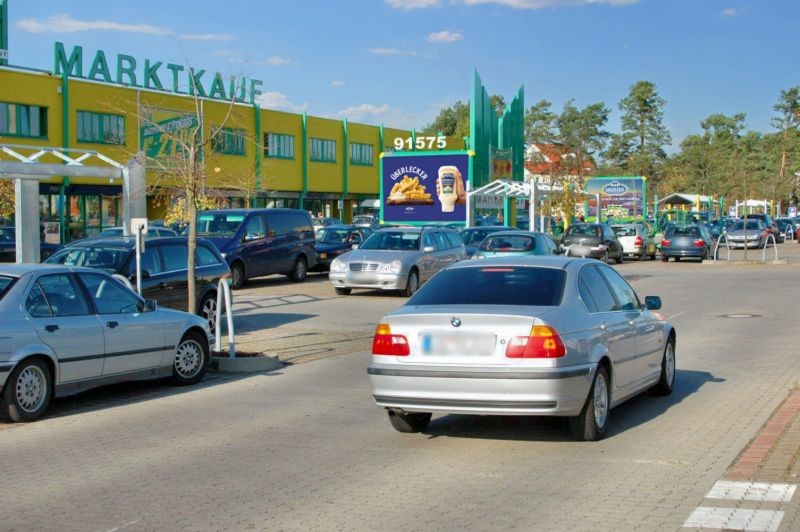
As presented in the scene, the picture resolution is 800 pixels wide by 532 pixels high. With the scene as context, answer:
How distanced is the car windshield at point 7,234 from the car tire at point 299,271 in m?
7.58

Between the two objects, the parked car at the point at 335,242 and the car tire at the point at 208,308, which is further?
the parked car at the point at 335,242

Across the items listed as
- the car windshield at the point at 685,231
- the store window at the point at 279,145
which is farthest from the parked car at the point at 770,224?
the store window at the point at 279,145

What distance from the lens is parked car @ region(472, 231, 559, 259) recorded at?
25.7m

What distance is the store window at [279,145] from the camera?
61312mm

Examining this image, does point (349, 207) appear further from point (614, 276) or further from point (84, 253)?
point (614, 276)

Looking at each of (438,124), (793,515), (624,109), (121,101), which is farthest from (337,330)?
(438,124)

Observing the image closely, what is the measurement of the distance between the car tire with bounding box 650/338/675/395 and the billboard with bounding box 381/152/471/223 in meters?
31.9

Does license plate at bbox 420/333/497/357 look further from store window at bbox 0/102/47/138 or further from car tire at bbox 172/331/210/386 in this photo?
store window at bbox 0/102/47/138

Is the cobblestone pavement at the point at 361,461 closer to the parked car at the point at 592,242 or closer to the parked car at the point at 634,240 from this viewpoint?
the parked car at the point at 592,242

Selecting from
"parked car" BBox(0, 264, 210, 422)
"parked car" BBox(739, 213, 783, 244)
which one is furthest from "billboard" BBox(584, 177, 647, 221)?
"parked car" BBox(0, 264, 210, 422)

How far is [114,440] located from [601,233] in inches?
1215

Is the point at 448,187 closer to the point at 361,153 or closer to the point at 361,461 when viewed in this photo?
the point at 361,153

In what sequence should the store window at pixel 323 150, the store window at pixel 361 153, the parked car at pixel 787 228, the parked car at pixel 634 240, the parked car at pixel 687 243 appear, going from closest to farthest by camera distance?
the parked car at pixel 687 243 → the parked car at pixel 634 240 → the store window at pixel 323 150 → the store window at pixel 361 153 → the parked car at pixel 787 228

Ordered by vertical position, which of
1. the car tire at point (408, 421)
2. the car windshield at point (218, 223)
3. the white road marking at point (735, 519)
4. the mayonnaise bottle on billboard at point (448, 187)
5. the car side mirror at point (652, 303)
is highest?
the mayonnaise bottle on billboard at point (448, 187)
